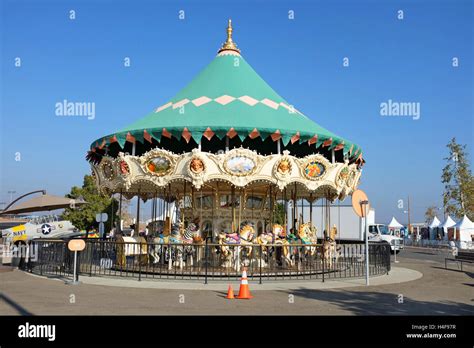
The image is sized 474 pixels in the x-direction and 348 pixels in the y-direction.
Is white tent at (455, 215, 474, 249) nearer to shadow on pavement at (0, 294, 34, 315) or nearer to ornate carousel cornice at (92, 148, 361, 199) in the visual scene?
ornate carousel cornice at (92, 148, 361, 199)

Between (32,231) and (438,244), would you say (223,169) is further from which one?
(438,244)

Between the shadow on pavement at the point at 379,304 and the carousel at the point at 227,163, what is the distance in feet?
7.41

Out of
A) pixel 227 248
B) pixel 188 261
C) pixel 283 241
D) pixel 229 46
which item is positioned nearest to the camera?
pixel 227 248

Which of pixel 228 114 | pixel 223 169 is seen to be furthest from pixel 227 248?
pixel 228 114

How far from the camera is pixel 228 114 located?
51.4ft

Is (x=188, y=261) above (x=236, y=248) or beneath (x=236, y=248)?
beneath

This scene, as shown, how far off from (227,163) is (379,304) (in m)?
6.65

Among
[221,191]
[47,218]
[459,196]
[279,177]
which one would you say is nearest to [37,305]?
[279,177]

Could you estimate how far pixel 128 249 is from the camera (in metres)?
15.1

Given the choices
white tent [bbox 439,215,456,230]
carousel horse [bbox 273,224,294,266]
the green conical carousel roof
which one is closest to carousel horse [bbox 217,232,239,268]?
carousel horse [bbox 273,224,294,266]

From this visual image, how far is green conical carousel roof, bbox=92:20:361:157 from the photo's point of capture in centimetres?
1457

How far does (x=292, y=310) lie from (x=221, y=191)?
9.35m

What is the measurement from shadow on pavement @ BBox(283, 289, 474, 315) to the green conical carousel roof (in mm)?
5616
